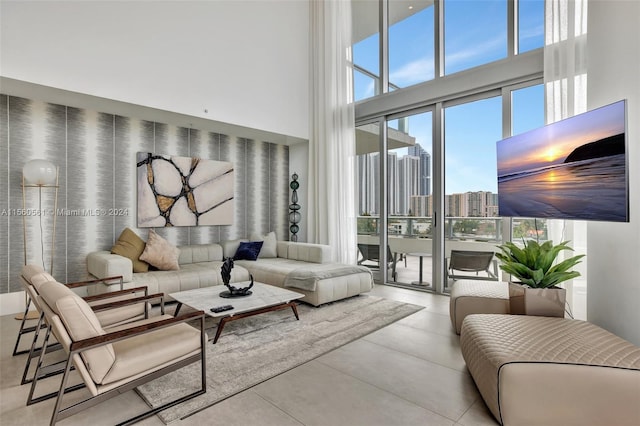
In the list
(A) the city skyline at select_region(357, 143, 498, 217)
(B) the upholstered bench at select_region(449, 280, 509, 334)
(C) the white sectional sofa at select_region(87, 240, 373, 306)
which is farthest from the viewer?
(A) the city skyline at select_region(357, 143, 498, 217)

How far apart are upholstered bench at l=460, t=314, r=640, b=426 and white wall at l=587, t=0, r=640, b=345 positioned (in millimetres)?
535

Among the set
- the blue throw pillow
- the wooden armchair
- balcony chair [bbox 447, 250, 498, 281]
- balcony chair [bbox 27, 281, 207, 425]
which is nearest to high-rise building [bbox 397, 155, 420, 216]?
balcony chair [bbox 447, 250, 498, 281]

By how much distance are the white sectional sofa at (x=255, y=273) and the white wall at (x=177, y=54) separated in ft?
6.41

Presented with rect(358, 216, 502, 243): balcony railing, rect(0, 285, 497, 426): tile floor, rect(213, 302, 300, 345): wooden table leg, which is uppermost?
rect(358, 216, 502, 243): balcony railing

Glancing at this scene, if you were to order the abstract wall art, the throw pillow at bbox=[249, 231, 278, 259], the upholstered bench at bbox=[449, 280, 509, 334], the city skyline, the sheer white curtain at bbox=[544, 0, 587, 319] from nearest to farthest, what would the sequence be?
the upholstered bench at bbox=[449, 280, 509, 334] < the sheer white curtain at bbox=[544, 0, 587, 319] < the city skyline < the abstract wall art < the throw pillow at bbox=[249, 231, 278, 259]

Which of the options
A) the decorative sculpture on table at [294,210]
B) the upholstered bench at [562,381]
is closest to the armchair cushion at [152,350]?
the upholstered bench at [562,381]

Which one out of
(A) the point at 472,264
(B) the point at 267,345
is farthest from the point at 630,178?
(B) the point at 267,345

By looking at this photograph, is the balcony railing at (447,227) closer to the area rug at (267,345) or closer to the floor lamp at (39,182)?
the area rug at (267,345)

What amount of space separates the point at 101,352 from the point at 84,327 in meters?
0.16

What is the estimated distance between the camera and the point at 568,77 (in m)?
3.37

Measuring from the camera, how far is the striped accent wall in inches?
148

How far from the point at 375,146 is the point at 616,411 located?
4.47 m

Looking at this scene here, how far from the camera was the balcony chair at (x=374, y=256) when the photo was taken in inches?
211

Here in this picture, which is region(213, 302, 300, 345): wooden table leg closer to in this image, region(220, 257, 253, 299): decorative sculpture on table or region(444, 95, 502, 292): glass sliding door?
region(220, 257, 253, 299): decorative sculpture on table
